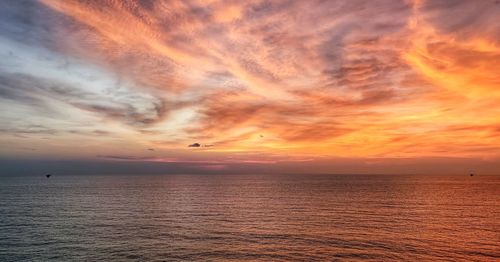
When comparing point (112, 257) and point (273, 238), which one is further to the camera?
point (273, 238)

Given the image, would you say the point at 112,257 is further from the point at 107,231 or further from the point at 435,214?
the point at 435,214

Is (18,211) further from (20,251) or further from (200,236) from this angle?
(200,236)

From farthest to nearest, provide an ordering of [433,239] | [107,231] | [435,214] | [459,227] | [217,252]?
[435,214] → [459,227] → [107,231] → [433,239] → [217,252]

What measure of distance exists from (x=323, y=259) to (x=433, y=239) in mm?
24214

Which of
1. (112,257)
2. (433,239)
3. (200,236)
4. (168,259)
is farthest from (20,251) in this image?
(433,239)

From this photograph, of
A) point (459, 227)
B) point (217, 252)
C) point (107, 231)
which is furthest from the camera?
point (459, 227)

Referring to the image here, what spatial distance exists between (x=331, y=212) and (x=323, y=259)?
1927 inches

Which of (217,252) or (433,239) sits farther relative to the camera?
(433,239)

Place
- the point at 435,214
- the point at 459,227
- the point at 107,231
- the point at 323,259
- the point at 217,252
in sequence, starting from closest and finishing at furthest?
the point at 323,259 < the point at 217,252 < the point at 107,231 < the point at 459,227 < the point at 435,214

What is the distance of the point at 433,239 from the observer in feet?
205

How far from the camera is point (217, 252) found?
5434 cm

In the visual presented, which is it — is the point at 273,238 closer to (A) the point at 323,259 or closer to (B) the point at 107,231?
(A) the point at 323,259

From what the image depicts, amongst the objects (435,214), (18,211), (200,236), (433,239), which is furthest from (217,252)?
(18,211)

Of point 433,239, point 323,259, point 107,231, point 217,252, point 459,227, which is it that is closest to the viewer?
point 323,259
